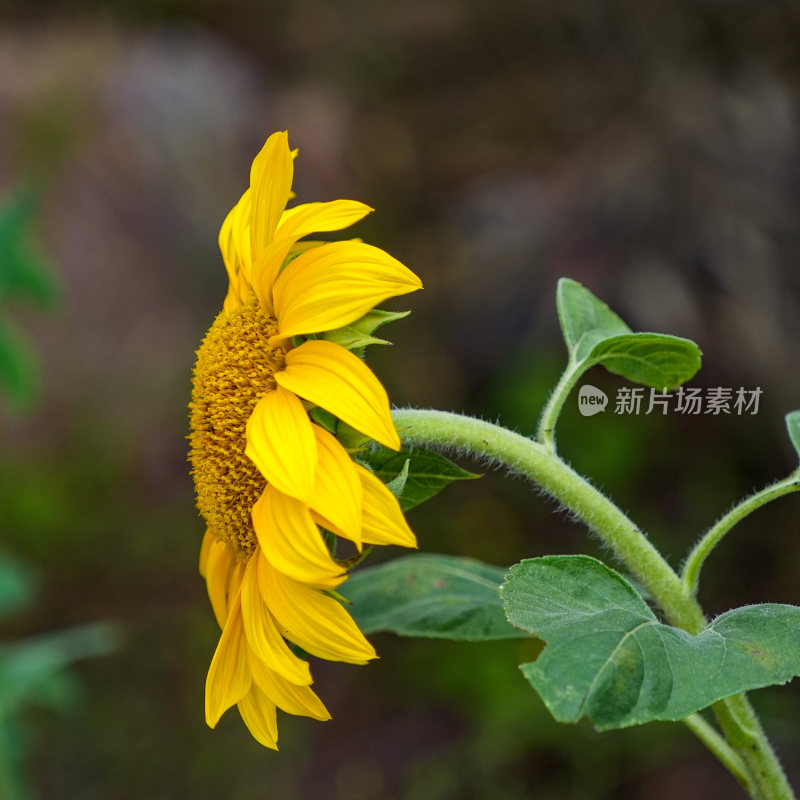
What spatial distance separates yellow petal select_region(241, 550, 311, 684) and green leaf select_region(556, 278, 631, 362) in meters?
0.43

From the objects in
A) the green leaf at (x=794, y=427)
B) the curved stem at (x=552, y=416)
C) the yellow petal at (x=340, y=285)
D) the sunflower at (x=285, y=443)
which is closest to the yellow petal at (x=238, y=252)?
the sunflower at (x=285, y=443)

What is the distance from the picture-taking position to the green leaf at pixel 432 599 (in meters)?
1.05

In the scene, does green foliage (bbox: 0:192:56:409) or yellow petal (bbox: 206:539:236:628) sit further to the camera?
green foliage (bbox: 0:192:56:409)

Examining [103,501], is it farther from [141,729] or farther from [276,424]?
[276,424]

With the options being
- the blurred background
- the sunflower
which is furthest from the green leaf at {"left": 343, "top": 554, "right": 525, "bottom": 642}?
the blurred background

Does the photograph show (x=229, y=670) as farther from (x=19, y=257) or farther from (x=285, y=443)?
(x=19, y=257)

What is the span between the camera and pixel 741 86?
3.30 m

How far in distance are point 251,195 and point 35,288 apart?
4.04 ft

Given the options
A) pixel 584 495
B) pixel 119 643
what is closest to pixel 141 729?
pixel 119 643

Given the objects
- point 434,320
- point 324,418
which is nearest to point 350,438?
point 324,418

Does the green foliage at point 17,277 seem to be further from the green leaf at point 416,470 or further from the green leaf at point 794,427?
the green leaf at point 794,427

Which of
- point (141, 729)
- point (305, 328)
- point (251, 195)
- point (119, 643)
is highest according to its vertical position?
point (251, 195)

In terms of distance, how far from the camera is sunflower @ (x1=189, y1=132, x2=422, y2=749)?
2.64ft

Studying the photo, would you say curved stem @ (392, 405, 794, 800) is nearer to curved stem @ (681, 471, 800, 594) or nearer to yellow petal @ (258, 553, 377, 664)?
curved stem @ (681, 471, 800, 594)
